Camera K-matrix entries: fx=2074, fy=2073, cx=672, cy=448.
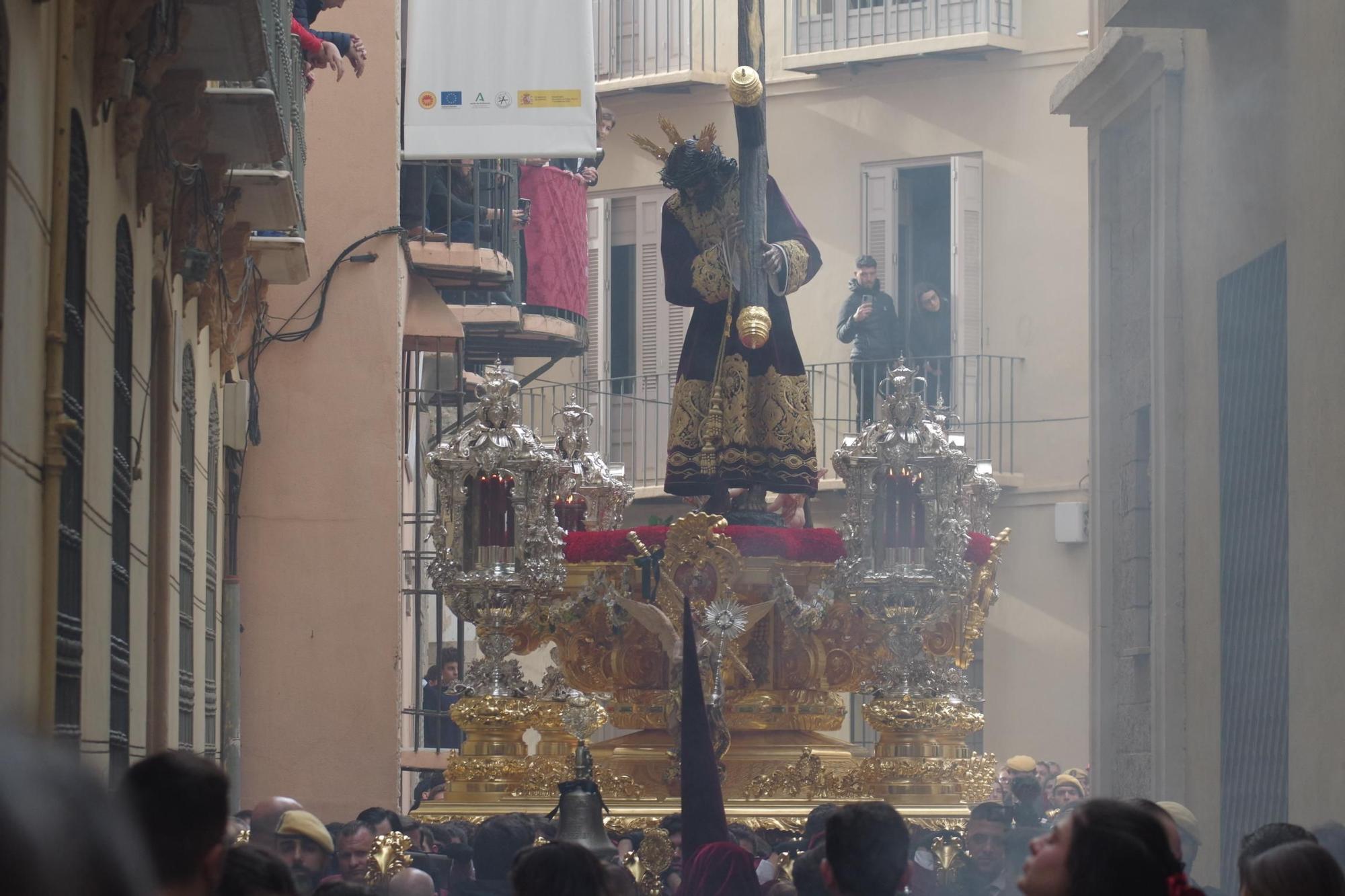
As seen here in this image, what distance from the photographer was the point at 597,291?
71.6 ft

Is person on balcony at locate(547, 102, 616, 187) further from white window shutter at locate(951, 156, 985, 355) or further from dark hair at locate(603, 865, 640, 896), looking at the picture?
dark hair at locate(603, 865, 640, 896)

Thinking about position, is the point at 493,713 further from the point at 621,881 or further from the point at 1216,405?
the point at 621,881

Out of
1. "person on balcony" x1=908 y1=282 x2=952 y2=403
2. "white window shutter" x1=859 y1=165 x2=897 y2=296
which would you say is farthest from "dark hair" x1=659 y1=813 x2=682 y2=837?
"white window shutter" x1=859 y1=165 x2=897 y2=296

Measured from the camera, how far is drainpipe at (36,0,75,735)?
568 centimetres

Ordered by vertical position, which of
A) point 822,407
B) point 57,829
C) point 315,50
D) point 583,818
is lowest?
point 583,818

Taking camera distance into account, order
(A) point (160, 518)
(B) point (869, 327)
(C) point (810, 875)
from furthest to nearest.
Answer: (B) point (869, 327) < (A) point (160, 518) < (C) point (810, 875)

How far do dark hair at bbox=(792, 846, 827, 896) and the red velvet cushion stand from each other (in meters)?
5.48

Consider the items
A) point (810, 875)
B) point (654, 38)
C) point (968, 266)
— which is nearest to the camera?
point (810, 875)

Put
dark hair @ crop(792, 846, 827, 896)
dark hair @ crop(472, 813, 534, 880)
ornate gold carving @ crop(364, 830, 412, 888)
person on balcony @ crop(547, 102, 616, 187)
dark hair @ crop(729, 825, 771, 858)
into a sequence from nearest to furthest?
dark hair @ crop(792, 846, 827, 896)
dark hair @ crop(472, 813, 534, 880)
ornate gold carving @ crop(364, 830, 412, 888)
dark hair @ crop(729, 825, 771, 858)
person on balcony @ crop(547, 102, 616, 187)

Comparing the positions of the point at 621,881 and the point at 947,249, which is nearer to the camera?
the point at 621,881

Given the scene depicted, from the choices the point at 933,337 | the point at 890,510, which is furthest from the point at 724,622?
the point at 933,337

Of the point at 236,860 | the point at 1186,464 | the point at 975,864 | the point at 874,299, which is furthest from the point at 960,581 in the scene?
the point at 874,299

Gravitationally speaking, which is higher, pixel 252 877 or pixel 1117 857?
pixel 1117 857

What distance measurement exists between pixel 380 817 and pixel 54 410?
137 inches
